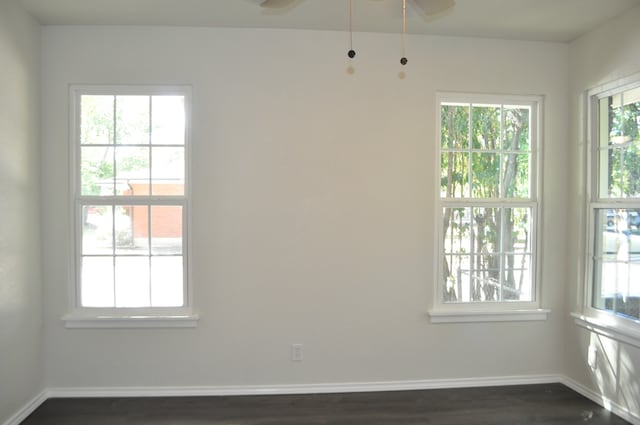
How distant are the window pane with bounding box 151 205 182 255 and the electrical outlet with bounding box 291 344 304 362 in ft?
3.80

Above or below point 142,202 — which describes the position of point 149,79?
above

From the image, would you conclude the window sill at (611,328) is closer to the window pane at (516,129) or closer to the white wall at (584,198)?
the white wall at (584,198)

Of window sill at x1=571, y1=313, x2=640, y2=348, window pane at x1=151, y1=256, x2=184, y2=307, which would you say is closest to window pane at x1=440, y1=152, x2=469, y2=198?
window sill at x1=571, y1=313, x2=640, y2=348

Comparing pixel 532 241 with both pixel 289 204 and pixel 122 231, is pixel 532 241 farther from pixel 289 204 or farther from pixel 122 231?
pixel 122 231

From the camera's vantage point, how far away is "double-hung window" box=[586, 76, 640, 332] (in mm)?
2699

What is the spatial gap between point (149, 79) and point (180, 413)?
246cm

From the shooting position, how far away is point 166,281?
298cm

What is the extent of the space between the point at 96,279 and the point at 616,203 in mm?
3972

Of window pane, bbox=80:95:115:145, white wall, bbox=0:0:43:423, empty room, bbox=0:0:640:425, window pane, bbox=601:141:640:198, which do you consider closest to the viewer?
white wall, bbox=0:0:43:423

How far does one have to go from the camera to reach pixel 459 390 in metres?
3.06

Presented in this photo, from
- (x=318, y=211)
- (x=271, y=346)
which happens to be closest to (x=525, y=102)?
(x=318, y=211)

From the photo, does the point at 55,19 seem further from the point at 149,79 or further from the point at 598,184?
the point at 598,184

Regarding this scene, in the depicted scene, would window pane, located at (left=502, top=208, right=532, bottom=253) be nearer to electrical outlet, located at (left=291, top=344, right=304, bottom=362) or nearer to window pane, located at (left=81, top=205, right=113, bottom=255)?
electrical outlet, located at (left=291, top=344, right=304, bottom=362)

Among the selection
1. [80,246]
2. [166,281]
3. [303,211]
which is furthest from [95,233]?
[303,211]
